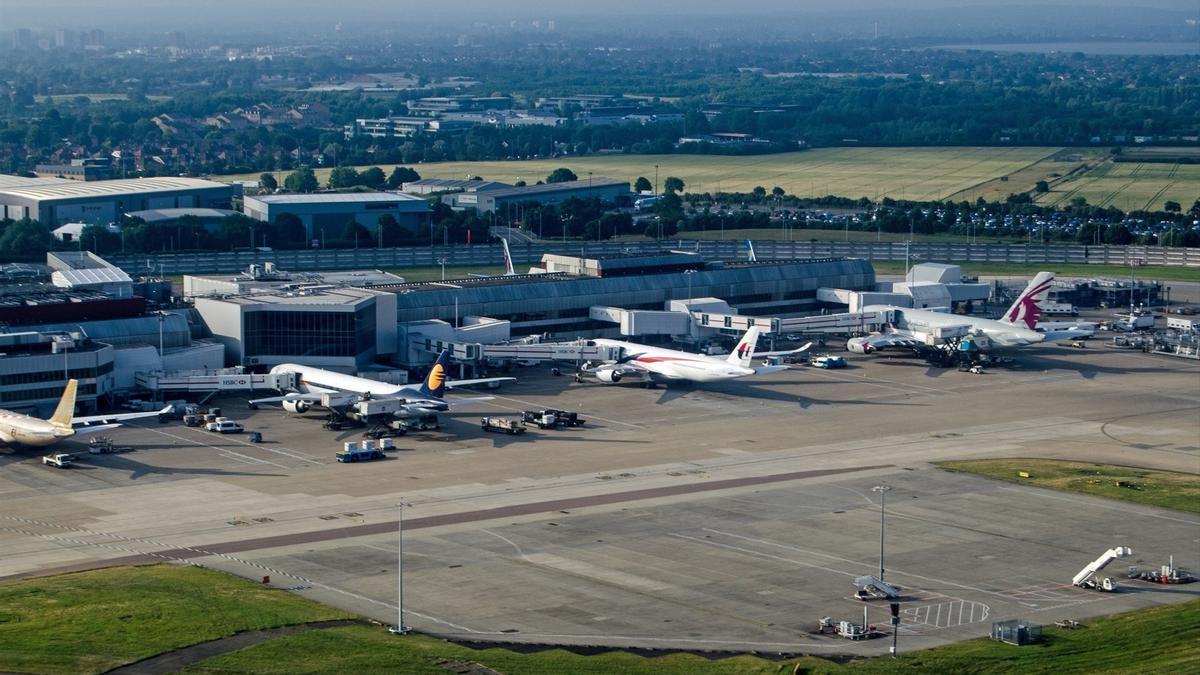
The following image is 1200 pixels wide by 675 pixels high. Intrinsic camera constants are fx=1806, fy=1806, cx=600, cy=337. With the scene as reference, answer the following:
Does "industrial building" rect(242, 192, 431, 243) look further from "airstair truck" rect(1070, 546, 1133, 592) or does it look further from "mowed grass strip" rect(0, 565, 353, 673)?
"airstair truck" rect(1070, 546, 1133, 592)

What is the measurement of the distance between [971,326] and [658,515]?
54.3 metres

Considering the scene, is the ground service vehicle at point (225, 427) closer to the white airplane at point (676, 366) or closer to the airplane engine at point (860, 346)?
the white airplane at point (676, 366)

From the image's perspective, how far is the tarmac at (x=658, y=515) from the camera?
67188mm

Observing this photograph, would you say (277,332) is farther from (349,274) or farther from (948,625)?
(948,625)

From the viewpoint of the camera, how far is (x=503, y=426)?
10212 centimetres

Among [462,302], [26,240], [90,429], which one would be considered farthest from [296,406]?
[26,240]

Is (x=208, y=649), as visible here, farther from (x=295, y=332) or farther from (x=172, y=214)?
(x=172, y=214)

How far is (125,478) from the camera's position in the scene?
88562mm

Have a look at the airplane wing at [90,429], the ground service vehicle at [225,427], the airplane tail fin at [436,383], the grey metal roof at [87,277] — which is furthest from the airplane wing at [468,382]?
the grey metal roof at [87,277]

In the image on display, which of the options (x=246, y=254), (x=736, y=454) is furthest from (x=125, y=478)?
(x=246, y=254)

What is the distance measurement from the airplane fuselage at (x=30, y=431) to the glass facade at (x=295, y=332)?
995 inches

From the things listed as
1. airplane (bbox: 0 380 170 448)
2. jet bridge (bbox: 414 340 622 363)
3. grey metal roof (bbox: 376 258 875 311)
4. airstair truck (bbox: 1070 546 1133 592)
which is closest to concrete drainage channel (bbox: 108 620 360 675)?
airstair truck (bbox: 1070 546 1133 592)

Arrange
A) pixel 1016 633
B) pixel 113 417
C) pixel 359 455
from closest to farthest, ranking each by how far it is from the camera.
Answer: pixel 1016 633, pixel 359 455, pixel 113 417

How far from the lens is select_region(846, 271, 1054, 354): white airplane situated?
12812cm
